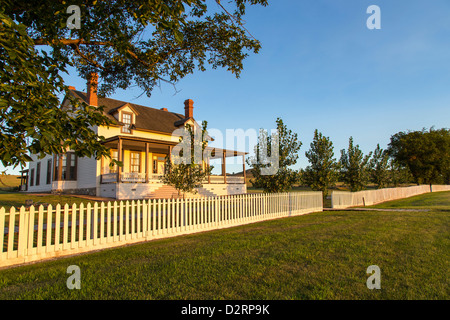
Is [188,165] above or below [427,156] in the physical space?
below

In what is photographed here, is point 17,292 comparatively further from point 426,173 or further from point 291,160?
point 426,173

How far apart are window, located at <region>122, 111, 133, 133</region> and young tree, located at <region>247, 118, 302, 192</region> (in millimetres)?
12809

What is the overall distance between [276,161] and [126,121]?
1453cm

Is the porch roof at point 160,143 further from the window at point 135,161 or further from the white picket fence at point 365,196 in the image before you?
the white picket fence at point 365,196

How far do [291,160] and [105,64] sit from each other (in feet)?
35.6

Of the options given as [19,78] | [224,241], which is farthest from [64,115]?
[224,241]

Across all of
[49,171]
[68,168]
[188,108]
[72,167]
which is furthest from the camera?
[188,108]

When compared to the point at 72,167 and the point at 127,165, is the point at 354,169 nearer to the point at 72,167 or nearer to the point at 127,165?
the point at 127,165

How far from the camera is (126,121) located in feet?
77.2

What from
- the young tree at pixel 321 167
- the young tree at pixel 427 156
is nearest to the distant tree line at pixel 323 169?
the young tree at pixel 321 167

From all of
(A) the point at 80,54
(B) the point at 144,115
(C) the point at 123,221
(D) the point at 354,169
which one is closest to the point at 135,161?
(B) the point at 144,115

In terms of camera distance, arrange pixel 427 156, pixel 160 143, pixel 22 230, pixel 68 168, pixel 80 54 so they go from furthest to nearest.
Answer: pixel 427 156 → pixel 68 168 → pixel 160 143 → pixel 80 54 → pixel 22 230

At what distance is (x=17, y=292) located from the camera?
383 centimetres

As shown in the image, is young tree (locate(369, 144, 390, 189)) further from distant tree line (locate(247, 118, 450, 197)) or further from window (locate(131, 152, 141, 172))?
window (locate(131, 152, 141, 172))
